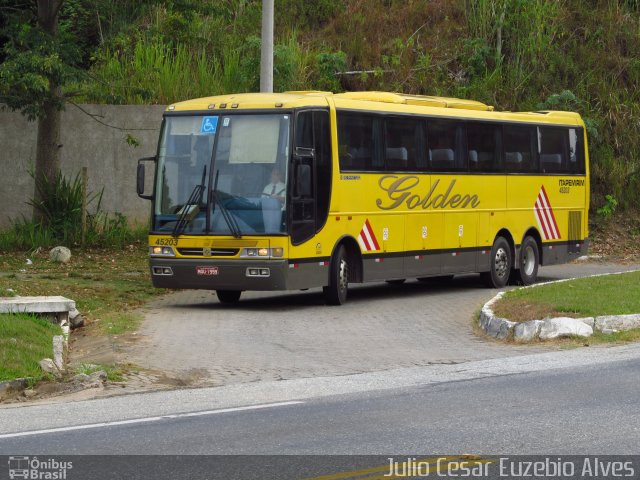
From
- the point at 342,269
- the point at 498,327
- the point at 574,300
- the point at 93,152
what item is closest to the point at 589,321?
the point at 498,327

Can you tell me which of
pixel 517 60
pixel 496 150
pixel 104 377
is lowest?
pixel 104 377

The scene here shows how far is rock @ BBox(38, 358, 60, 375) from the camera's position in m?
12.6

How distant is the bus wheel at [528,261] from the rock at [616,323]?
8.65 meters

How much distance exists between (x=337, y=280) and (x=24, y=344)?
7.51 meters

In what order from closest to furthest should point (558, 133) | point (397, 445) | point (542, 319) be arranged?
point (397, 445) < point (542, 319) < point (558, 133)

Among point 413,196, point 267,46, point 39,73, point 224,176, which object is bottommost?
point 413,196

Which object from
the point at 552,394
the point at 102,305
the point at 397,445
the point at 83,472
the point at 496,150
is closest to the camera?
the point at 83,472

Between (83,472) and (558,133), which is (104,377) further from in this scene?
(558,133)

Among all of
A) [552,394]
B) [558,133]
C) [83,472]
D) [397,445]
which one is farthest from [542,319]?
[558,133]

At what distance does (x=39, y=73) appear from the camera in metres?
23.7

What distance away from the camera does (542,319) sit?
1634cm

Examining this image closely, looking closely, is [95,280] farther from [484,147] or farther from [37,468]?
[37,468]

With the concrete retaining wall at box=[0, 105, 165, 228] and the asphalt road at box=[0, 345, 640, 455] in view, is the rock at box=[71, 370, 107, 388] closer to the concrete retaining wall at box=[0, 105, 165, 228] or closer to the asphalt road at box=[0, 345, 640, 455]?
the asphalt road at box=[0, 345, 640, 455]

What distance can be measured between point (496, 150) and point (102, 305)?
8816 mm
